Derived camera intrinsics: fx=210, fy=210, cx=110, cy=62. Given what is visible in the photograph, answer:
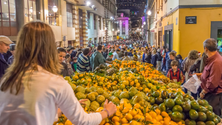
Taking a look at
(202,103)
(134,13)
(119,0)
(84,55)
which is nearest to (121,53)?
(84,55)

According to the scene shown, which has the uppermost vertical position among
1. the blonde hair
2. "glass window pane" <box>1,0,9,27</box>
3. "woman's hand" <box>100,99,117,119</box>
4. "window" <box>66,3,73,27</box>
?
"window" <box>66,3,73,27</box>

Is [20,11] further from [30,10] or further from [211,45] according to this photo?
[211,45]

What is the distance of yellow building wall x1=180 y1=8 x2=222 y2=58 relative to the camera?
32.6ft

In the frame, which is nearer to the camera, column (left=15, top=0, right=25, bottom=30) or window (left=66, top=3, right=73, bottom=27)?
column (left=15, top=0, right=25, bottom=30)

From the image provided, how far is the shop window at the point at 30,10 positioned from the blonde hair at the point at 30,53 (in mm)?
12214

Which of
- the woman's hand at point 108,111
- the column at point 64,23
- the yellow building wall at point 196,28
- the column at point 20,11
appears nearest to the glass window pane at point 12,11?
the column at point 20,11

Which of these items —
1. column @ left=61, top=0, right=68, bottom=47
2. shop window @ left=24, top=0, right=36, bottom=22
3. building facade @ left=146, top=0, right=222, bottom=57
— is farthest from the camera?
column @ left=61, top=0, right=68, bottom=47

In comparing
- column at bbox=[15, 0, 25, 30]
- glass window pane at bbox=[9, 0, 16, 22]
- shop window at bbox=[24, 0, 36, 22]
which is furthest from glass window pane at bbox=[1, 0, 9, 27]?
shop window at bbox=[24, 0, 36, 22]

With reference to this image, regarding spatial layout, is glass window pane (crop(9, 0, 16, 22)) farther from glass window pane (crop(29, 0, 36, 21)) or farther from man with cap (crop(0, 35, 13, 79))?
man with cap (crop(0, 35, 13, 79))

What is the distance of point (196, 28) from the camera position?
10.1 metres

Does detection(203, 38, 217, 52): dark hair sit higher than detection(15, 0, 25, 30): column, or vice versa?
detection(15, 0, 25, 30): column

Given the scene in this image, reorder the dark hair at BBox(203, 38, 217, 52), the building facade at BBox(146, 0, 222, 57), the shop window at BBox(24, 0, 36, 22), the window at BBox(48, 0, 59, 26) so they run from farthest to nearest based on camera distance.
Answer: the window at BBox(48, 0, 59, 26)
the shop window at BBox(24, 0, 36, 22)
the building facade at BBox(146, 0, 222, 57)
the dark hair at BBox(203, 38, 217, 52)

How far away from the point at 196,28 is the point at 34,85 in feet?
32.5

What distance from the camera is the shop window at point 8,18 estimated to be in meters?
11.7
